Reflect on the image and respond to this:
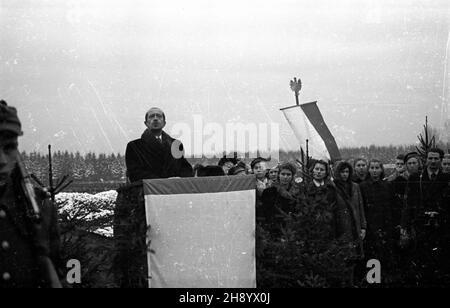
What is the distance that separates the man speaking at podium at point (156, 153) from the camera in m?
6.56

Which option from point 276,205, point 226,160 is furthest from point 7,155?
point 226,160

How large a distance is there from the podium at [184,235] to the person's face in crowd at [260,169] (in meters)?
1.22

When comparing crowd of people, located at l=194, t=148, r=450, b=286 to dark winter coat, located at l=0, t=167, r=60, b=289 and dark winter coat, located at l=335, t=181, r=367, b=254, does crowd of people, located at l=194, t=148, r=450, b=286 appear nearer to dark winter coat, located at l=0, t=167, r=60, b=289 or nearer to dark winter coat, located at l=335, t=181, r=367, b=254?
dark winter coat, located at l=335, t=181, r=367, b=254

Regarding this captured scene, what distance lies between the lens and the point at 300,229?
249 inches

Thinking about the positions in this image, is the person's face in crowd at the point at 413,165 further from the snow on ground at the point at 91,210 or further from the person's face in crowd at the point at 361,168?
the snow on ground at the point at 91,210

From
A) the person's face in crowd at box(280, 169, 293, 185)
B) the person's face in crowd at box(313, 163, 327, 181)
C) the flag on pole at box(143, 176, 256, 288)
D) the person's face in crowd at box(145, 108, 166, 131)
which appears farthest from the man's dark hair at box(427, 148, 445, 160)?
the person's face in crowd at box(145, 108, 166, 131)

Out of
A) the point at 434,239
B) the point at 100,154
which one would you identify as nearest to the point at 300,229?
the point at 434,239

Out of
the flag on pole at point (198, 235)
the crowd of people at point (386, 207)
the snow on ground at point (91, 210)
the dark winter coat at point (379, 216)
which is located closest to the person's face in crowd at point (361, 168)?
the crowd of people at point (386, 207)

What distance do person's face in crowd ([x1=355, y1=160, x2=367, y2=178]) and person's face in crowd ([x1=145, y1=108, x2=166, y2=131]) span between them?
7.36 ft

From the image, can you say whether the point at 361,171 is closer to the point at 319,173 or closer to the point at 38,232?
the point at 319,173

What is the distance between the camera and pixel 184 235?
19.7 feet

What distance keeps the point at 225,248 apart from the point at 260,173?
152 cm
